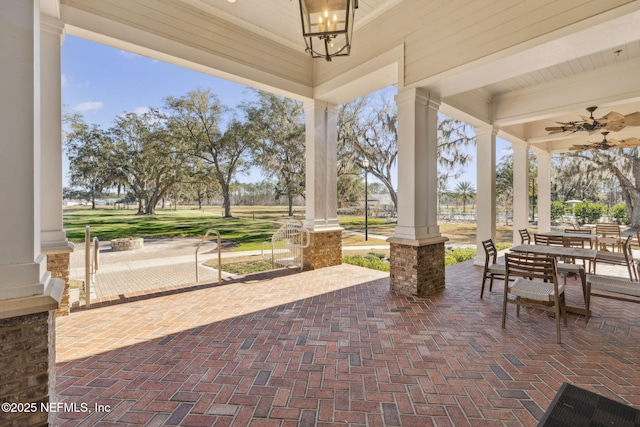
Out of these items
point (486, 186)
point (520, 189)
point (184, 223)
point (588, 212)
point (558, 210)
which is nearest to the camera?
point (486, 186)

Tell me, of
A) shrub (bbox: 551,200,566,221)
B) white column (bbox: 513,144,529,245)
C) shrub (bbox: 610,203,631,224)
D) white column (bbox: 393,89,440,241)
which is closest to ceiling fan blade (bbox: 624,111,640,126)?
white column (bbox: 513,144,529,245)

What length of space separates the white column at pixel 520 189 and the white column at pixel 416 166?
4612 mm

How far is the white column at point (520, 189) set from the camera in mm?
7867

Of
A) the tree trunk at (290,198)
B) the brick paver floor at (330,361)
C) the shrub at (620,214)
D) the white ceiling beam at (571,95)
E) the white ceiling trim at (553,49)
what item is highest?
the white ceiling beam at (571,95)

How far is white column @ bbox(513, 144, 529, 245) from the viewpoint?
7867 mm

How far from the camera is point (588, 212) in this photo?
1555cm

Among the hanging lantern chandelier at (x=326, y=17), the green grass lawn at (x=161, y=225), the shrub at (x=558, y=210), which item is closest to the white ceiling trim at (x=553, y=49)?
the hanging lantern chandelier at (x=326, y=17)

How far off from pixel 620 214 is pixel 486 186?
533 inches

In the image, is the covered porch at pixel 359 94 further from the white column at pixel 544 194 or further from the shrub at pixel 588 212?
the shrub at pixel 588 212

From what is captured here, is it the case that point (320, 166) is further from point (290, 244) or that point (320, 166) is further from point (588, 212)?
point (588, 212)

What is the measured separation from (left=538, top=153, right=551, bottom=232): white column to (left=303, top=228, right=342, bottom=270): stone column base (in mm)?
6931

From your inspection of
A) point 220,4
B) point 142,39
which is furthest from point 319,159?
point 142,39

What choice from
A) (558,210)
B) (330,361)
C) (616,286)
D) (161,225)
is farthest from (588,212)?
(161,225)

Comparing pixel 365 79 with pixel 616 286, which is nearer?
pixel 616 286
